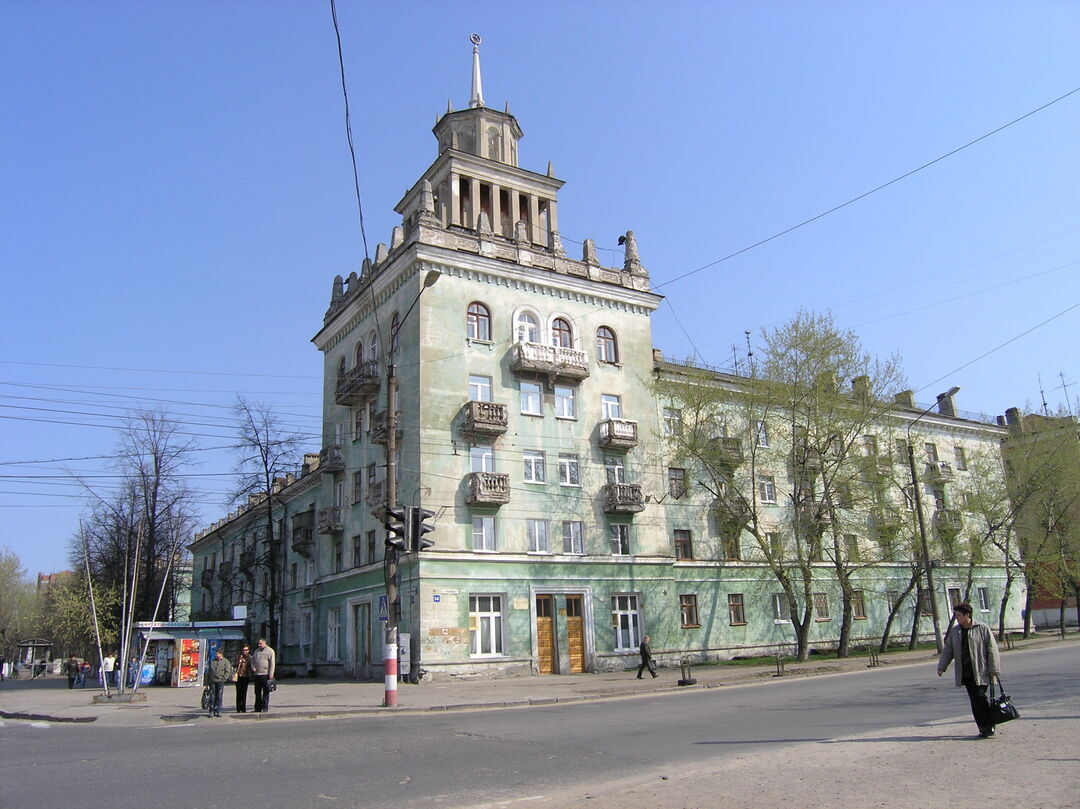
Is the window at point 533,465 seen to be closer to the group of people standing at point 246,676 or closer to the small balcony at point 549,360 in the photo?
the small balcony at point 549,360

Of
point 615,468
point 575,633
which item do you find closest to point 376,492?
point 575,633

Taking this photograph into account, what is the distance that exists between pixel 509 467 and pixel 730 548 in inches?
543

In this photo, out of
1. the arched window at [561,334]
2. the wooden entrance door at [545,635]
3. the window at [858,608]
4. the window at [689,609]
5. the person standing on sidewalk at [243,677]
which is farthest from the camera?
the window at [858,608]

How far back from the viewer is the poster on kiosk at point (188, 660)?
33.4 meters

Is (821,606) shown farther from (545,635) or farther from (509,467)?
(509,467)

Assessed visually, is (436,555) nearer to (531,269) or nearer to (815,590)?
(531,269)

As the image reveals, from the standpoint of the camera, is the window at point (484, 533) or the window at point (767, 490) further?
the window at point (767, 490)

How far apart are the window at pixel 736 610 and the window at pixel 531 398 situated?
14546 mm

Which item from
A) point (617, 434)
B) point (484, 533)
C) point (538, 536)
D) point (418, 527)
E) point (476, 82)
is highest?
point (476, 82)

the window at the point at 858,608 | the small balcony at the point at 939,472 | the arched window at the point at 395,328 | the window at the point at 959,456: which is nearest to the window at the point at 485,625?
the arched window at the point at 395,328

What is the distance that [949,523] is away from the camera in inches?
1770

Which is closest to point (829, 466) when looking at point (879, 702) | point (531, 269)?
point (531, 269)

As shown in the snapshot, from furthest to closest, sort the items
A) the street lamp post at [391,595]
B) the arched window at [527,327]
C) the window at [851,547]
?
the window at [851,547] → the arched window at [527,327] → the street lamp post at [391,595]

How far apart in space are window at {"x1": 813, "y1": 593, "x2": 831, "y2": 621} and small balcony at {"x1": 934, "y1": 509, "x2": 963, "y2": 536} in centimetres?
728
